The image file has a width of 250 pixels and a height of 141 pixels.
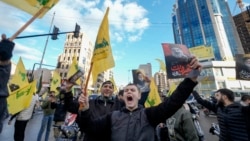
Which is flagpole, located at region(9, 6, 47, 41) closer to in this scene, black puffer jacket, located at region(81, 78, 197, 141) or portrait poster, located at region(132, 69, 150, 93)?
black puffer jacket, located at region(81, 78, 197, 141)

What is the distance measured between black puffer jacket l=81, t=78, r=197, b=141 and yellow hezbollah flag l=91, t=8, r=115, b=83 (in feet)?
3.13

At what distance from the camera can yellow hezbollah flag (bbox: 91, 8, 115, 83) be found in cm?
310

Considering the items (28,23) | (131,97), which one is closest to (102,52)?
(131,97)

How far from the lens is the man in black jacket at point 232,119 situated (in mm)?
3033

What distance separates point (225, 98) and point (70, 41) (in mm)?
75896

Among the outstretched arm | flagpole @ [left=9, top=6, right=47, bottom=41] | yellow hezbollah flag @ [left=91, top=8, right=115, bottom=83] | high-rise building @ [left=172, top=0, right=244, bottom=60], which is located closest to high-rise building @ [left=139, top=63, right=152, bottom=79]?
yellow hezbollah flag @ [left=91, top=8, right=115, bottom=83]

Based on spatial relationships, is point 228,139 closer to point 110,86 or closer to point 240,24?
point 110,86

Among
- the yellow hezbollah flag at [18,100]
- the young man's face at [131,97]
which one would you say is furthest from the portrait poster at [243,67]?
the yellow hezbollah flag at [18,100]

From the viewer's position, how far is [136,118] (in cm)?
215

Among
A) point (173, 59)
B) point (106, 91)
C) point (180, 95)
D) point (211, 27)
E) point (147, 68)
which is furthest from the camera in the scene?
point (211, 27)

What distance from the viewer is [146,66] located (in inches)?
335

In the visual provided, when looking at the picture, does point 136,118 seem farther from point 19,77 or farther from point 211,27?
point 211,27

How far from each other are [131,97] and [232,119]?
Result: 6.71 feet

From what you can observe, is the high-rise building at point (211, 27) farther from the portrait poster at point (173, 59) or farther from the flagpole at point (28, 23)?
Answer: the flagpole at point (28, 23)
